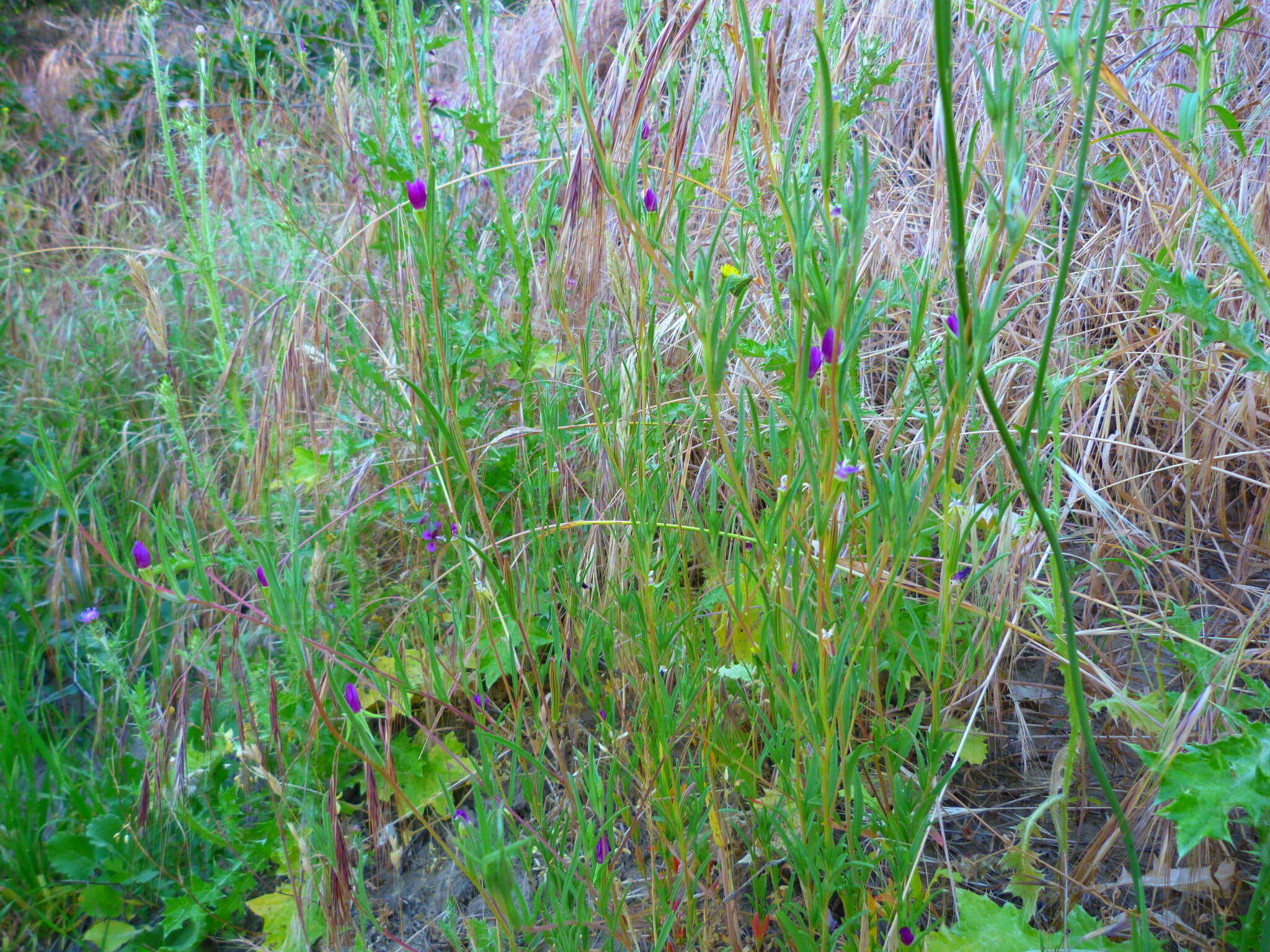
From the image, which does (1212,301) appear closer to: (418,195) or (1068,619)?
(1068,619)

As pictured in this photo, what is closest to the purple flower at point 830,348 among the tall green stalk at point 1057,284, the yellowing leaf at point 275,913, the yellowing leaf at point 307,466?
the tall green stalk at point 1057,284

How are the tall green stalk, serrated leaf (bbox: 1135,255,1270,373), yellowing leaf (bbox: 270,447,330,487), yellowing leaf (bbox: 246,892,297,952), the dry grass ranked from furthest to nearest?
yellowing leaf (bbox: 270,447,330,487) < yellowing leaf (bbox: 246,892,297,952) < the dry grass < serrated leaf (bbox: 1135,255,1270,373) < the tall green stalk

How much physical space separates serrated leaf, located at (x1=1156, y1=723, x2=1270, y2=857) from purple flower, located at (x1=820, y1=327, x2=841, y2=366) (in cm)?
58

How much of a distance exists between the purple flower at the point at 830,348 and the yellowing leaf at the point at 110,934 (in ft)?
5.14

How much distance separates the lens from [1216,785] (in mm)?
840

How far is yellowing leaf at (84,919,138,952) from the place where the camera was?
4.70ft

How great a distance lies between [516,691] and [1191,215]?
1.55 metres

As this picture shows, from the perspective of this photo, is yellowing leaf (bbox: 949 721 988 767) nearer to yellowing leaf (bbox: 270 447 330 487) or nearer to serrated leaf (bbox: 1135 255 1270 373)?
serrated leaf (bbox: 1135 255 1270 373)

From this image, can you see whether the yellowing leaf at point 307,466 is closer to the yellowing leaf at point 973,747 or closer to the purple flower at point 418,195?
the purple flower at point 418,195

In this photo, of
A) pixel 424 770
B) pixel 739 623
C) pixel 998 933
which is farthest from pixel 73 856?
pixel 998 933

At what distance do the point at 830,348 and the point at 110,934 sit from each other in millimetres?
1656

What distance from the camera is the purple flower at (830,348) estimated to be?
0.75 meters

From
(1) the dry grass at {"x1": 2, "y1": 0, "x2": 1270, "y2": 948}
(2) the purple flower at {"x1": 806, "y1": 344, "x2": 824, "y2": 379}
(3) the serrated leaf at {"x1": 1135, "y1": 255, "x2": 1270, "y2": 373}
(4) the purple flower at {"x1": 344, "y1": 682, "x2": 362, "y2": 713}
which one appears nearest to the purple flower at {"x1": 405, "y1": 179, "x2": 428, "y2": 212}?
(1) the dry grass at {"x1": 2, "y1": 0, "x2": 1270, "y2": 948}

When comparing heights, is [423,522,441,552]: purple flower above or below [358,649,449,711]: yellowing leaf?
above
